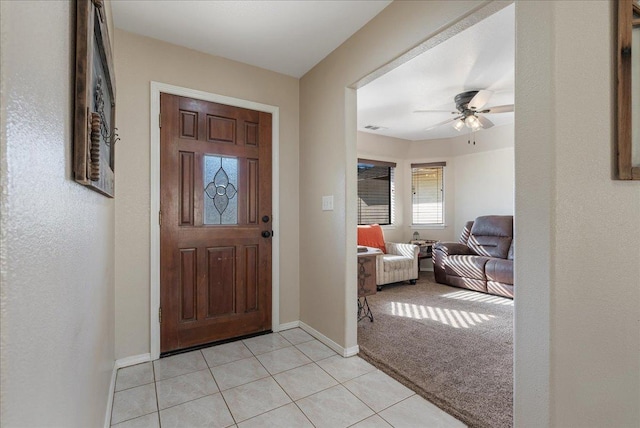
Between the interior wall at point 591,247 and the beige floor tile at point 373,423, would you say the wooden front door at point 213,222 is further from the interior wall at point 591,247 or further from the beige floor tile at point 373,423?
the interior wall at point 591,247

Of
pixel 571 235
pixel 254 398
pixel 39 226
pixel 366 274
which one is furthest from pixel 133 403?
pixel 571 235

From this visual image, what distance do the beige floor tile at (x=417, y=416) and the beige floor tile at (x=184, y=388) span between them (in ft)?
3.63

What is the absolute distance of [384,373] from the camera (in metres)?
2.12

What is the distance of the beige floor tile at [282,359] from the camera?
2.20 meters

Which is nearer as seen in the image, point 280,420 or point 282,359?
point 280,420

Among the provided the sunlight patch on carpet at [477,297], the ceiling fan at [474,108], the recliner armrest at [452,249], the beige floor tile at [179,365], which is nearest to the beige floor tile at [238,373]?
the beige floor tile at [179,365]

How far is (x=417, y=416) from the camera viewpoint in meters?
1.66

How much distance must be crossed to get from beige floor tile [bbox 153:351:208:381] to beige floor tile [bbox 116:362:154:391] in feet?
0.16

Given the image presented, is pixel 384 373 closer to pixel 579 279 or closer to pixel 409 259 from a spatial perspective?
pixel 579 279

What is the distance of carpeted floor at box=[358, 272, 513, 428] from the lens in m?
1.77

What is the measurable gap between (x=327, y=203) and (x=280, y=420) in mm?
1588

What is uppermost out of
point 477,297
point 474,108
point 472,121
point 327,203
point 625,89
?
point 474,108

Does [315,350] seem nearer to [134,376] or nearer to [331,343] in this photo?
[331,343]

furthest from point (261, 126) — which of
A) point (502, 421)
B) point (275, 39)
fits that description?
point (502, 421)
